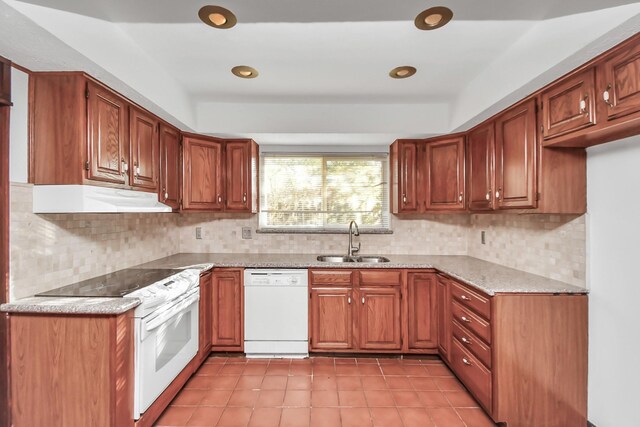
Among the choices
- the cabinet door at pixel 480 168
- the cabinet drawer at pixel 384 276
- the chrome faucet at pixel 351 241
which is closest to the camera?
the cabinet door at pixel 480 168

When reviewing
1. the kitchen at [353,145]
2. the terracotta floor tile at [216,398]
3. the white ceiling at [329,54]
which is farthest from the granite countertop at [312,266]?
the white ceiling at [329,54]

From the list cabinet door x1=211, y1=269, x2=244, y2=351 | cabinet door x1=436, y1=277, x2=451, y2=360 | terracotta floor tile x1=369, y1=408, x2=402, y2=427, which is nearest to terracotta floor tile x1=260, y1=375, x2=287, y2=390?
cabinet door x1=211, y1=269, x2=244, y2=351

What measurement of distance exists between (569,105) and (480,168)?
1.04 m

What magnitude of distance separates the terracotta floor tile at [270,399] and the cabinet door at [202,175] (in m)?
1.76

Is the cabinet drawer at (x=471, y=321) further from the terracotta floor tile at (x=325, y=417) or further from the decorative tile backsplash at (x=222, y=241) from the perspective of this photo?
the terracotta floor tile at (x=325, y=417)

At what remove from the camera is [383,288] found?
3.06m

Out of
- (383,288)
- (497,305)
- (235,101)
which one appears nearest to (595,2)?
(497,305)

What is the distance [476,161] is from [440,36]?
1.33m

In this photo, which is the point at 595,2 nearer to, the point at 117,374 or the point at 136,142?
the point at 136,142

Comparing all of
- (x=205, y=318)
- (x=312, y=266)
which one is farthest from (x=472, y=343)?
(x=205, y=318)

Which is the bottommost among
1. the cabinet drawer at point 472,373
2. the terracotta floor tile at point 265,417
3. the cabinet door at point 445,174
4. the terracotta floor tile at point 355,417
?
the terracotta floor tile at point 355,417

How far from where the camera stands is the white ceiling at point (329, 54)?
1630mm

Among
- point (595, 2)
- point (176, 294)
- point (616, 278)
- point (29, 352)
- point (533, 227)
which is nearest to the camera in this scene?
point (595, 2)

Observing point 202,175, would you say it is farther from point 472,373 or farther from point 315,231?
point 472,373
